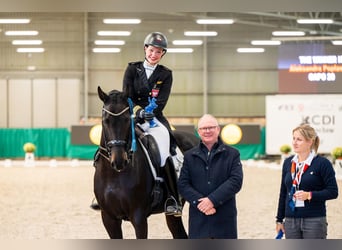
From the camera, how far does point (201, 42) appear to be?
25.1m

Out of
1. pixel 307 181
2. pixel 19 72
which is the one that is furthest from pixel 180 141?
pixel 19 72

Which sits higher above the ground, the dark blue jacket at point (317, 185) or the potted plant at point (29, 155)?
the dark blue jacket at point (317, 185)

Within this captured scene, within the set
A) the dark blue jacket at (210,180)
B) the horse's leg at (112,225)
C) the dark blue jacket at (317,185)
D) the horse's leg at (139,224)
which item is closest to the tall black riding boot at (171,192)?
the horse's leg at (139,224)

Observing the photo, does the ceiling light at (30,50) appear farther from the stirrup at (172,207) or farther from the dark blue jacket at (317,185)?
the dark blue jacket at (317,185)

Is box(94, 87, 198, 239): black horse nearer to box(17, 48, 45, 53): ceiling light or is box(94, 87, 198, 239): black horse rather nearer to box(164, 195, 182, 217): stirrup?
box(164, 195, 182, 217): stirrup

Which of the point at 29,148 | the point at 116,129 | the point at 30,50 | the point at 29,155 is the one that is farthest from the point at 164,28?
the point at 116,129

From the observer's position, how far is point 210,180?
271 centimetres

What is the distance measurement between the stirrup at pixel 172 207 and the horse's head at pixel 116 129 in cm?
58

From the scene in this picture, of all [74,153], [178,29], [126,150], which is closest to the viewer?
[126,150]

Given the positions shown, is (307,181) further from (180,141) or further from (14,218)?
(14,218)

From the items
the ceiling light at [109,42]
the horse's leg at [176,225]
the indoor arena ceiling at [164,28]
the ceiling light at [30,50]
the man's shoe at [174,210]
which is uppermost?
the indoor arena ceiling at [164,28]

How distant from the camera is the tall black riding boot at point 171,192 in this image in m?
4.12

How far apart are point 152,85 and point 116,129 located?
0.55m

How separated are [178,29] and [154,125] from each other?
21.3 m
